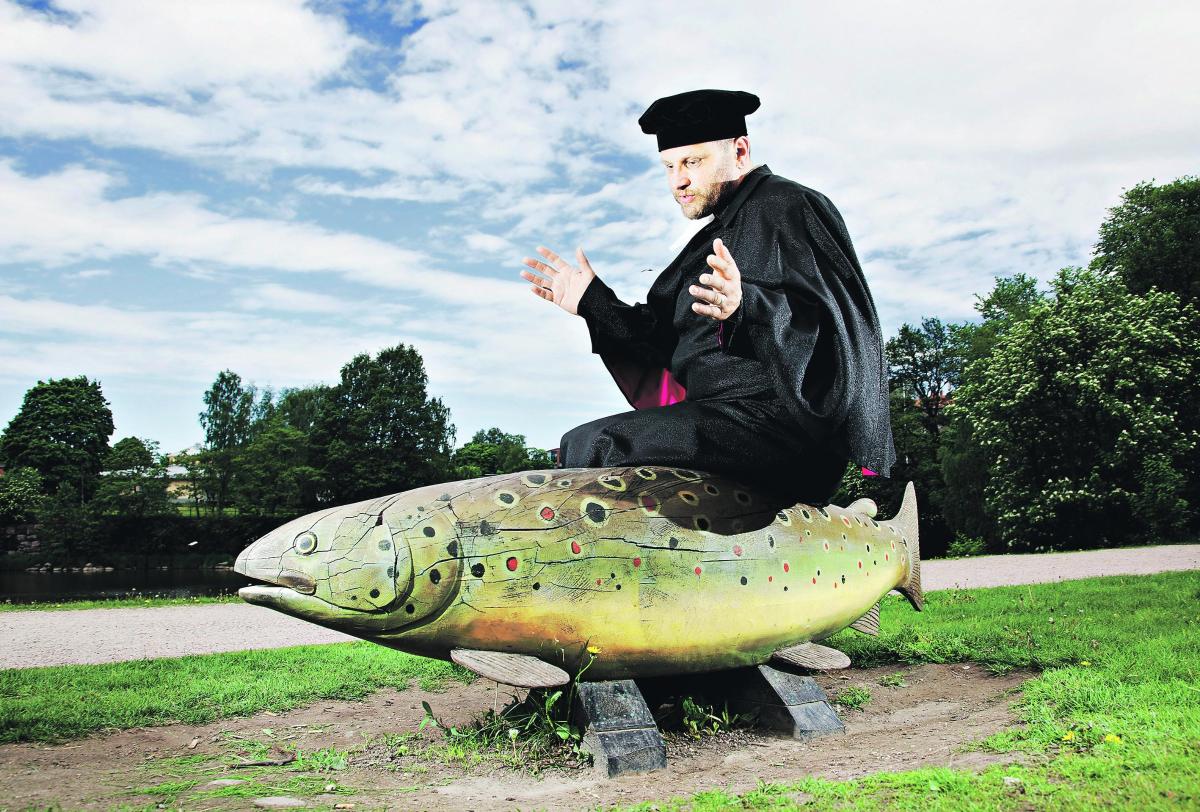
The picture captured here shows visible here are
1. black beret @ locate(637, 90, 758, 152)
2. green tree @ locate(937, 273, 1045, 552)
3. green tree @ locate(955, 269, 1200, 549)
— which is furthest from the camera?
green tree @ locate(937, 273, 1045, 552)

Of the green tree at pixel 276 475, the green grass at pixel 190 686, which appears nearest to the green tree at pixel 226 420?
the green tree at pixel 276 475

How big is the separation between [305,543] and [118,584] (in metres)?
35.8

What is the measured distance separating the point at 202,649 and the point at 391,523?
20.8 ft

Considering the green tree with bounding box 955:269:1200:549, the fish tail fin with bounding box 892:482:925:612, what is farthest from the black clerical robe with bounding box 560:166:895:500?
the green tree with bounding box 955:269:1200:549

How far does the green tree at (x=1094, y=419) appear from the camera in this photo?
864 inches

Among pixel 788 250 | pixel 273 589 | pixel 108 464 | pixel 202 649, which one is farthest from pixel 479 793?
pixel 108 464

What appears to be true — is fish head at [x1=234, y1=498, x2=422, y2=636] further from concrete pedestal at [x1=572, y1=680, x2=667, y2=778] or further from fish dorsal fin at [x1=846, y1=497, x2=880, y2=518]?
fish dorsal fin at [x1=846, y1=497, x2=880, y2=518]

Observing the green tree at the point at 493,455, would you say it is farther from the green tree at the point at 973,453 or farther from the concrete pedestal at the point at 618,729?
the concrete pedestal at the point at 618,729

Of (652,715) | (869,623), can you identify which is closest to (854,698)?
(869,623)

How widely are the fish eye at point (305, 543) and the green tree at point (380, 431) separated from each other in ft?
140

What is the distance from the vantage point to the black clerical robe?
422 centimetres

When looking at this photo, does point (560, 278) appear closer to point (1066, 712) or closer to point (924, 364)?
point (1066, 712)

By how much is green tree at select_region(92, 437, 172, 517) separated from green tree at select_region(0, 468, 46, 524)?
2.93 m

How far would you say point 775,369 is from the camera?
4.09 metres
